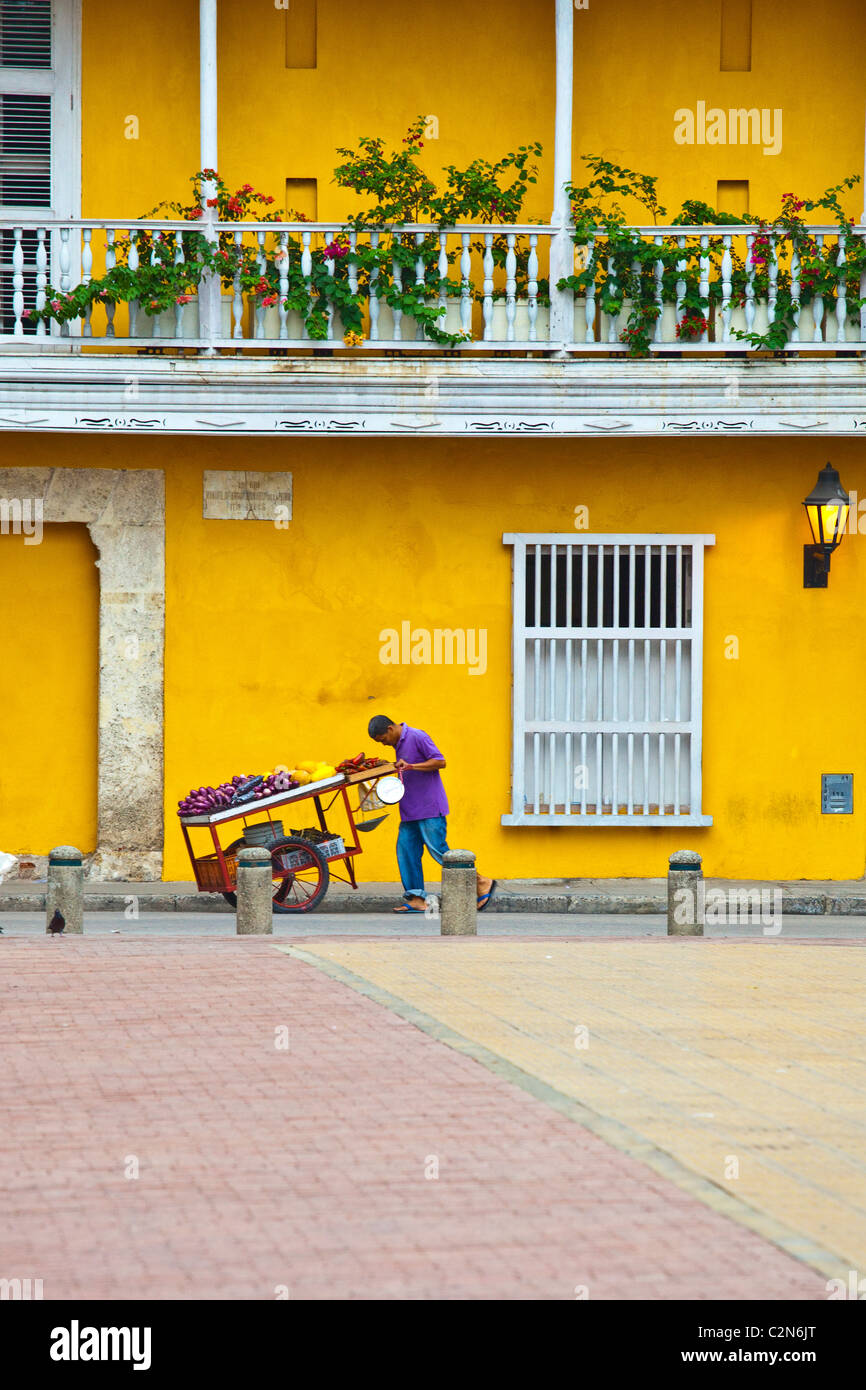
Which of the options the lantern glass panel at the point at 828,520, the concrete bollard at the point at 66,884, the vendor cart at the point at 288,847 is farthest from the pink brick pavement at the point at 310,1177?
the lantern glass panel at the point at 828,520

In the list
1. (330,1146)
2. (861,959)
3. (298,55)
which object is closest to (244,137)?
(298,55)

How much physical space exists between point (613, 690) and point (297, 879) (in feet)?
11.8

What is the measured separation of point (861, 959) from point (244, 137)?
31.3ft

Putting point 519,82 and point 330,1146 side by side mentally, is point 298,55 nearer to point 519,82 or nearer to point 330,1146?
point 519,82

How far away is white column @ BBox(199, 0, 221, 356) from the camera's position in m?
15.4

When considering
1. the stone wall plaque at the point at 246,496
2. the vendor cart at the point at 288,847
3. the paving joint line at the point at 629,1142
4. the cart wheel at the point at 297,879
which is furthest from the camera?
the stone wall plaque at the point at 246,496

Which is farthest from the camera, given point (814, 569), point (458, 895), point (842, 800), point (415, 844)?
point (842, 800)

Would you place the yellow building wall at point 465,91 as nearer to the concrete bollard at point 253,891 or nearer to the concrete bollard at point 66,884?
the concrete bollard at point 66,884

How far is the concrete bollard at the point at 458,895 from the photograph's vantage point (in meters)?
11.9

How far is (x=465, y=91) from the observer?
16.5m

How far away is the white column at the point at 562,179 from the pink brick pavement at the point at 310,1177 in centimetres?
820

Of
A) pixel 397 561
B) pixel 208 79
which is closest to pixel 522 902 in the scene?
pixel 397 561

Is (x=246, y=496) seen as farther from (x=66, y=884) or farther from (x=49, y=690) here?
(x=66, y=884)

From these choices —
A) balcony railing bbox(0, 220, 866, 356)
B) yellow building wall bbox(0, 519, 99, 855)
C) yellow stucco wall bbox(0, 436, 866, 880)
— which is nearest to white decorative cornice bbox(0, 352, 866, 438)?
balcony railing bbox(0, 220, 866, 356)
